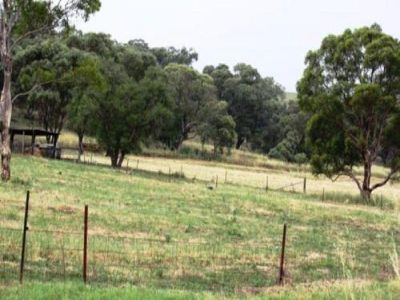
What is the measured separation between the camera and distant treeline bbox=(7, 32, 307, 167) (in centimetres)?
5716

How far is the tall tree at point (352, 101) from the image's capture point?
44156 millimetres

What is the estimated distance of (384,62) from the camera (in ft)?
144

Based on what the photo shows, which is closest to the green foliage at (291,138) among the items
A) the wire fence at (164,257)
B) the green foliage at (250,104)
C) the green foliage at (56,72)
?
the green foliage at (250,104)

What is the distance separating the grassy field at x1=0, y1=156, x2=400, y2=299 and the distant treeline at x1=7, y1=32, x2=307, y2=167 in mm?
8198

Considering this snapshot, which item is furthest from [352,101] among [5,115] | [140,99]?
[5,115]

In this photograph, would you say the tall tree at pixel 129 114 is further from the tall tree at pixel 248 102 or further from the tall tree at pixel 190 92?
the tall tree at pixel 248 102

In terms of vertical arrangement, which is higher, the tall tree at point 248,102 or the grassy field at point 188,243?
the tall tree at point 248,102

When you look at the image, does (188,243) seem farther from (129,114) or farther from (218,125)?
(218,125)

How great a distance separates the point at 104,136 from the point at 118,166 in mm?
2979

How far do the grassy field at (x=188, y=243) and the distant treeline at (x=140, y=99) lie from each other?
820 cm

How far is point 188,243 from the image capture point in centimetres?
1723

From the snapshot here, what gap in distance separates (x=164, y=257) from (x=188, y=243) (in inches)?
93.9

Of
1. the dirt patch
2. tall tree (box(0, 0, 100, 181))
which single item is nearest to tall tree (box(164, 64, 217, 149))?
tall tree (box(0, 0, 100, 181))

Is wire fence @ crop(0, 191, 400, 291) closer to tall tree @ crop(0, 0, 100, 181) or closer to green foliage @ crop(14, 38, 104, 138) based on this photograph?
tall tree @ crop(0, 0, 100, 181)
